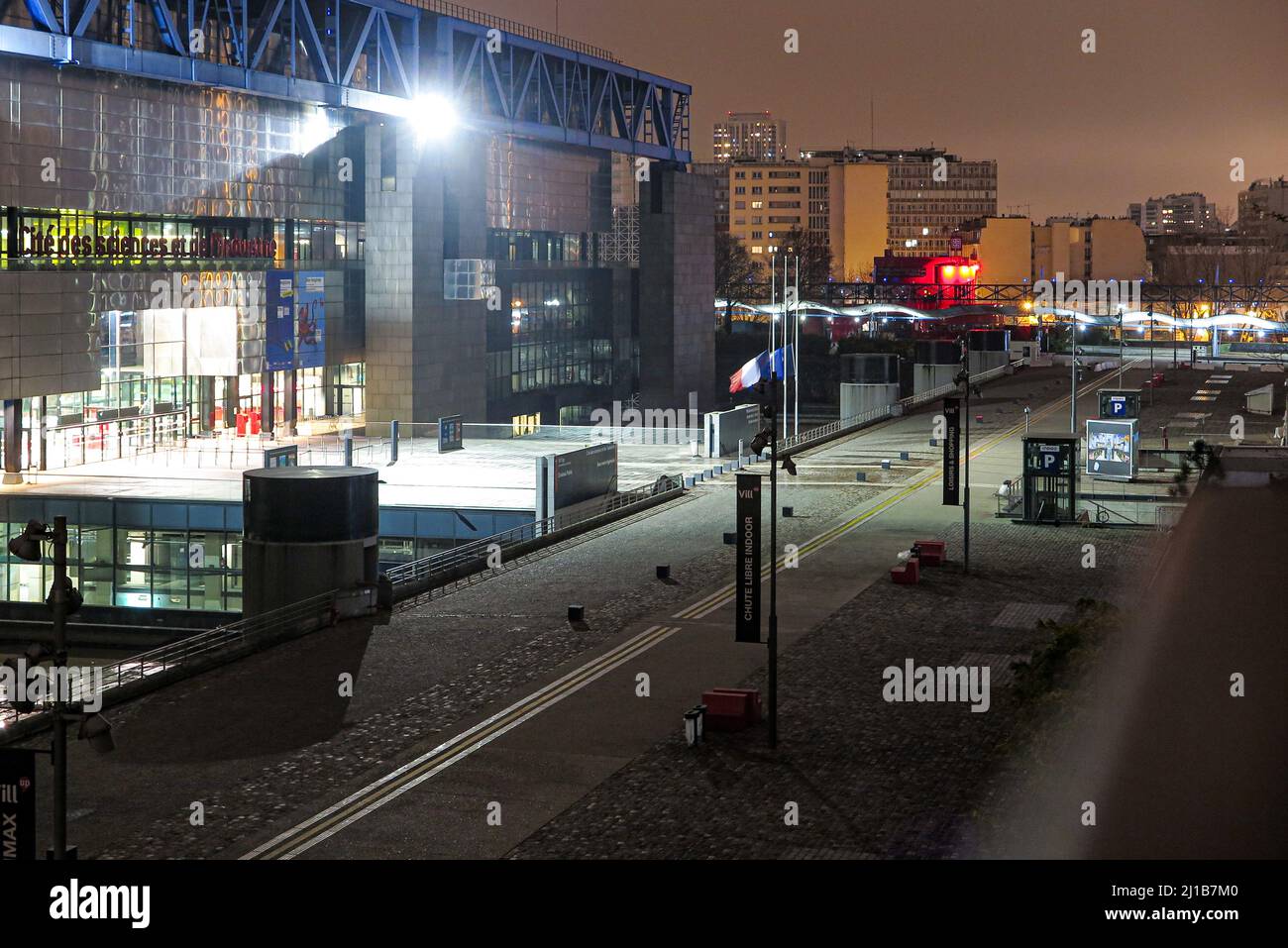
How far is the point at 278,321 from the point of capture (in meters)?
68.0

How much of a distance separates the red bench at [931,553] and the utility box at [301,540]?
12.9 metres

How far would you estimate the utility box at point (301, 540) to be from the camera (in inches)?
1364

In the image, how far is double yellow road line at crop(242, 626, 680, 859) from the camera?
1998 centimetres

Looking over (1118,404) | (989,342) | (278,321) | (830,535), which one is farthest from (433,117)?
(989,342)

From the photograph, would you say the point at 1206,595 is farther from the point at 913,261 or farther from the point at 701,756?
the point at 913,261

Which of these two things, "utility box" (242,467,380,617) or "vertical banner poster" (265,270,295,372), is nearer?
"utility box" (242,467,380,617)

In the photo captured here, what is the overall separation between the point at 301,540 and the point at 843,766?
1569cm

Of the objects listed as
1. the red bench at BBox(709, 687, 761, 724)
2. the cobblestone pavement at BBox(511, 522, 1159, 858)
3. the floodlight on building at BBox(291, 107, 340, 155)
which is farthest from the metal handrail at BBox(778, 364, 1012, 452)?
the red bench at BBox(709, 687, 761, 724)

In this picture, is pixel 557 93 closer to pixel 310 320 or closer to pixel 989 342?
pixel 310 320

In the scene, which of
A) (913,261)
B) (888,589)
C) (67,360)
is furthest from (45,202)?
(913,261)

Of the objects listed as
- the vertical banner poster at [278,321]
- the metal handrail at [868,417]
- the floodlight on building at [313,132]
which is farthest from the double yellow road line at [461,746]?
the floodlight on building at [313,132]

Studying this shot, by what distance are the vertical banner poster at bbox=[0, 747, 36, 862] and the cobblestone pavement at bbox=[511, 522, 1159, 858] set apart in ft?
18.4

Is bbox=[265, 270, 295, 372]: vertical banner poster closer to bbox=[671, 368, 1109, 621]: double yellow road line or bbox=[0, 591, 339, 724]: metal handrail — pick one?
bbox=[671, 368, 1109, 621]: double yellow road line

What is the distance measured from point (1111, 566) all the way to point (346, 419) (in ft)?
139
